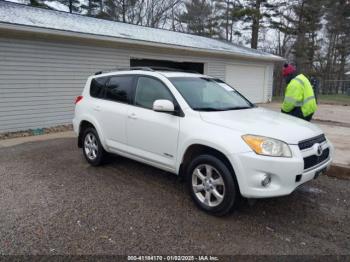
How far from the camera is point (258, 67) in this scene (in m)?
18.9

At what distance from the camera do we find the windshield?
435 cm

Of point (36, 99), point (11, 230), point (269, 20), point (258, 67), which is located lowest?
point (11, 230)

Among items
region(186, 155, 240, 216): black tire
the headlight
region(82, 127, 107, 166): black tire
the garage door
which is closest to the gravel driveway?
region(186, 155, 240, 216): black tire

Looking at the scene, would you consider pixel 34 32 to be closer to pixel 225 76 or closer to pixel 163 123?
pixel 163 123

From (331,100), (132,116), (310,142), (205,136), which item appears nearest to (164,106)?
(205,136)

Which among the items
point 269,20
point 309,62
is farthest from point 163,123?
point 309,62

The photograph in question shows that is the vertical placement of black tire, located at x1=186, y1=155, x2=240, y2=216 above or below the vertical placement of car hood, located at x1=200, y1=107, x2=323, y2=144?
below

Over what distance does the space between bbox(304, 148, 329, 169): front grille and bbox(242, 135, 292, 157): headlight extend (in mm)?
312

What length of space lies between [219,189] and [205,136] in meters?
0.66

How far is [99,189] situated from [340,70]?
37275 millimetres

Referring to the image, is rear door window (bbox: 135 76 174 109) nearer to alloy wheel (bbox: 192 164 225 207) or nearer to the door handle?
the door handle

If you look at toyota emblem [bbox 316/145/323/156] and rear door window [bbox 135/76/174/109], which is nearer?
toyota emblem [bbox 316/145/323/156]

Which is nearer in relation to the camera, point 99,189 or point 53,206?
point 53,206

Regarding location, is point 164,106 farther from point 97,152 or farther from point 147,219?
point 97,152
